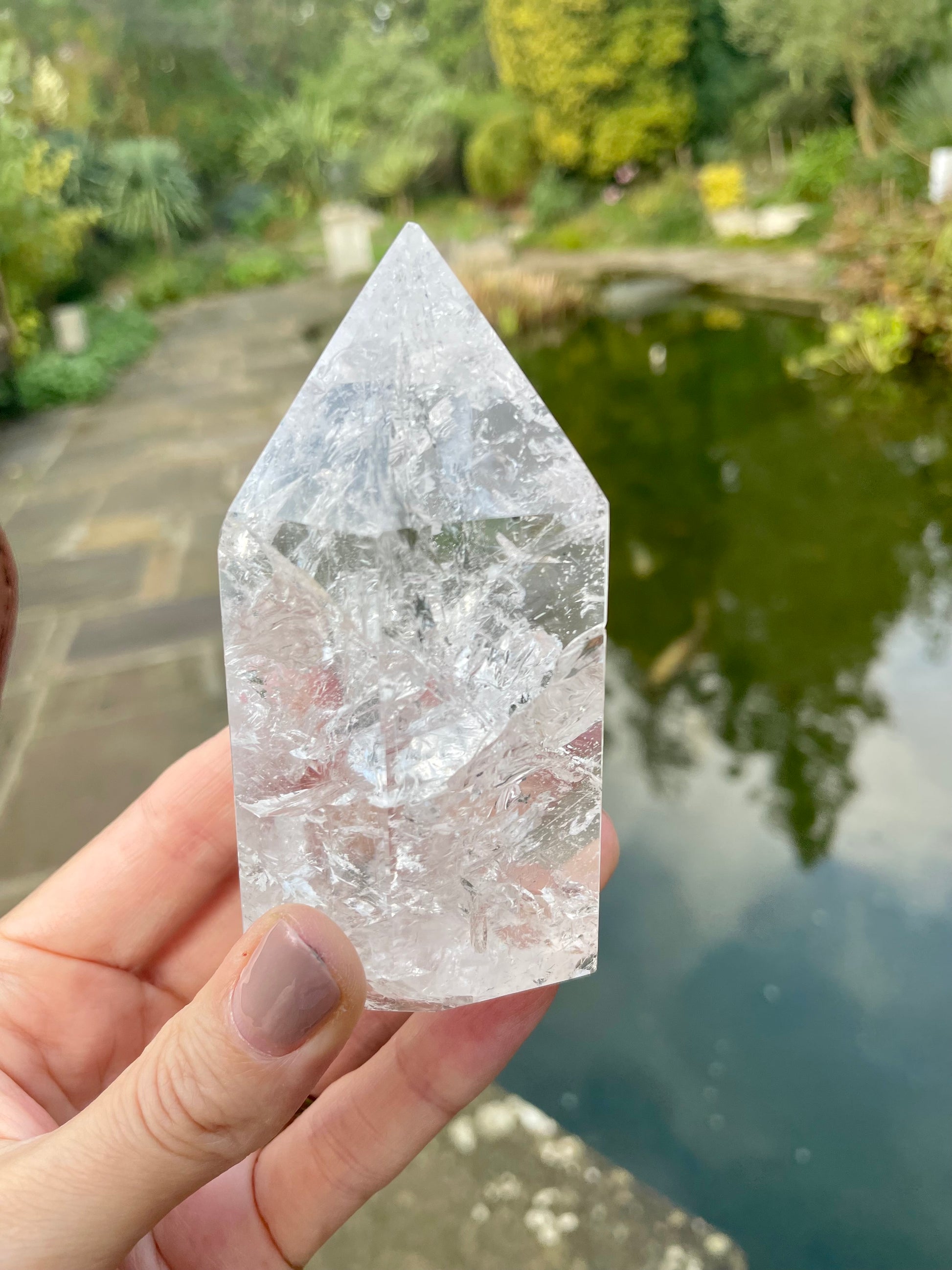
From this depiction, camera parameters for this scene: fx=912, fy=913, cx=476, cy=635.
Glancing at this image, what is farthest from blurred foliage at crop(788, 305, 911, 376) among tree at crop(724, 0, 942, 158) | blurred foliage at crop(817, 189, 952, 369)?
tree at crop(724, 0, 942, 158)

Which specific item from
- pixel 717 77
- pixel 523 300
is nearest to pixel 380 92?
pixel 717 77

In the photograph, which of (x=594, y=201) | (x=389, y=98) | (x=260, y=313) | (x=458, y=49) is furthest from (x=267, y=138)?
(x=260, y=313)

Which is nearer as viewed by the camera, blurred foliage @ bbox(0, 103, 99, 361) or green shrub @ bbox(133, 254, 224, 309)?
blurred foliage @ bbox(0, 103, 99, 361)

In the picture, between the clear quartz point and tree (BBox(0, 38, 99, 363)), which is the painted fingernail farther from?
tree (BBox(0, 38, 99, 363))

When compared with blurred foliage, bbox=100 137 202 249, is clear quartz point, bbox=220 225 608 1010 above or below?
above

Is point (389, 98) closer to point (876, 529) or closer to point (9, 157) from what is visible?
point (9, 157)

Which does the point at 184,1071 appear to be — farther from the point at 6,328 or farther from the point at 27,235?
the point at 27,235
